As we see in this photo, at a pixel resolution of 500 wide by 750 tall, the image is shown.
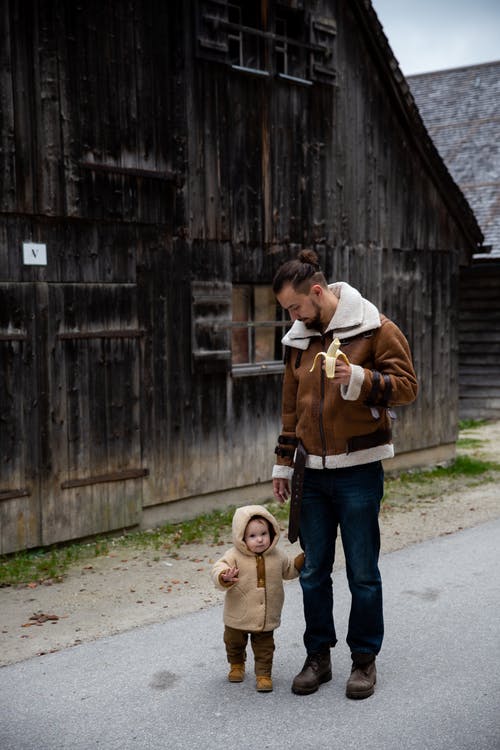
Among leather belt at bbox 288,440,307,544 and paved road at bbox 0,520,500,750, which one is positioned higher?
leather belt at bbox 288,440,307,544

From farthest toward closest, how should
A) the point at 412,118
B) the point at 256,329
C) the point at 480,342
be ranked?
the point at 480,342, the point at 412,118, the point at 256,329

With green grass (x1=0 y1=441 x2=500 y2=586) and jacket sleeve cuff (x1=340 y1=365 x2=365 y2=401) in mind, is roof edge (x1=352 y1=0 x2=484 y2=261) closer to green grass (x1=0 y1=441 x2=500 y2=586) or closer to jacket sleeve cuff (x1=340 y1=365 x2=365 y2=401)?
green grass (x1=0 y1=441 x2=500 y2=586)

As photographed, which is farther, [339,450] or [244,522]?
[244,522]

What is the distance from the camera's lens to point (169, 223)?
843 centimetres

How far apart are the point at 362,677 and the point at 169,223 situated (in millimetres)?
5105

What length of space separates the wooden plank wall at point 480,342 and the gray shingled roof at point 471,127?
106 centimetres

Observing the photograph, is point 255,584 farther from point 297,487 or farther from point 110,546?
point 110,546

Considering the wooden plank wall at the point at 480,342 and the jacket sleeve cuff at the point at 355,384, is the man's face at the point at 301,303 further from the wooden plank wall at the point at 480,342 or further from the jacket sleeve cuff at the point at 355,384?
the wooden plank wall at the point at 480,342

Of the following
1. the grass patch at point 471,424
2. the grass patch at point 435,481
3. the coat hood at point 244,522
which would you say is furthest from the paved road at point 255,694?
the grass patch at point 471,424

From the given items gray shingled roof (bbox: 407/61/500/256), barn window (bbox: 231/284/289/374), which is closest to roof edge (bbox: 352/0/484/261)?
barn window (bbox: 231/284/289/374)

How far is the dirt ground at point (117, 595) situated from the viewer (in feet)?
18.2

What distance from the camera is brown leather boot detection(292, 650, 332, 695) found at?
14.4 ft

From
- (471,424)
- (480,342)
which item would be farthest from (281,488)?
(480,342)

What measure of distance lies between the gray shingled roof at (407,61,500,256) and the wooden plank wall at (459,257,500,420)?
106 cm
